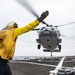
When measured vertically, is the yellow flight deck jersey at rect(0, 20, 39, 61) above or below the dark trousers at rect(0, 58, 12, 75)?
above

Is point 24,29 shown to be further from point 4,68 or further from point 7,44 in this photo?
point 4,68

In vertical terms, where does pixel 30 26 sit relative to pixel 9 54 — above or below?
above

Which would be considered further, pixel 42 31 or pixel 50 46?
pixel 50 46

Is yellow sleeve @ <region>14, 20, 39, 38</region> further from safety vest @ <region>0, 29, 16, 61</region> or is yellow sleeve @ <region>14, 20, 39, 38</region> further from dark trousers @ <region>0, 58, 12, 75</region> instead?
dark trousers @ <region>0, 58, 12, 75</region>

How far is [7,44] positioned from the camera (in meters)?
6.09

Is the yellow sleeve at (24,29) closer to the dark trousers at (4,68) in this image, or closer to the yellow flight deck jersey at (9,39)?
the yellow flight deck jersey at (9,39)

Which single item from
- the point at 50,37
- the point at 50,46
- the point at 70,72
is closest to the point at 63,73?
the point at 70,72

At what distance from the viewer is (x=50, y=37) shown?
163 feet

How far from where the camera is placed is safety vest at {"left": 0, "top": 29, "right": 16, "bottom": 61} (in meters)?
6.03

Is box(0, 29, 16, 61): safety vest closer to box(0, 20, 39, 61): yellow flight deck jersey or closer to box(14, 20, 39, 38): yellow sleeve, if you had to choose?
box(0, 20, 39, 61): yellow flight deck jersey

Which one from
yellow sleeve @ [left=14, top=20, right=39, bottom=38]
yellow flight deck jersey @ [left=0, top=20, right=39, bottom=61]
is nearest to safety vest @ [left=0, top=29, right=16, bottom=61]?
yellow flight deck jersey @ [left=0, top=20, right=39, bottom=61]

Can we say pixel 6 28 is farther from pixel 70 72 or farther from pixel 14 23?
pixel 70 72

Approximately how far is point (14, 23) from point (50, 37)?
43.3 m

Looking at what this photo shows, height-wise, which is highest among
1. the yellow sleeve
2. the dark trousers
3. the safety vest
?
the yellow sleeve
